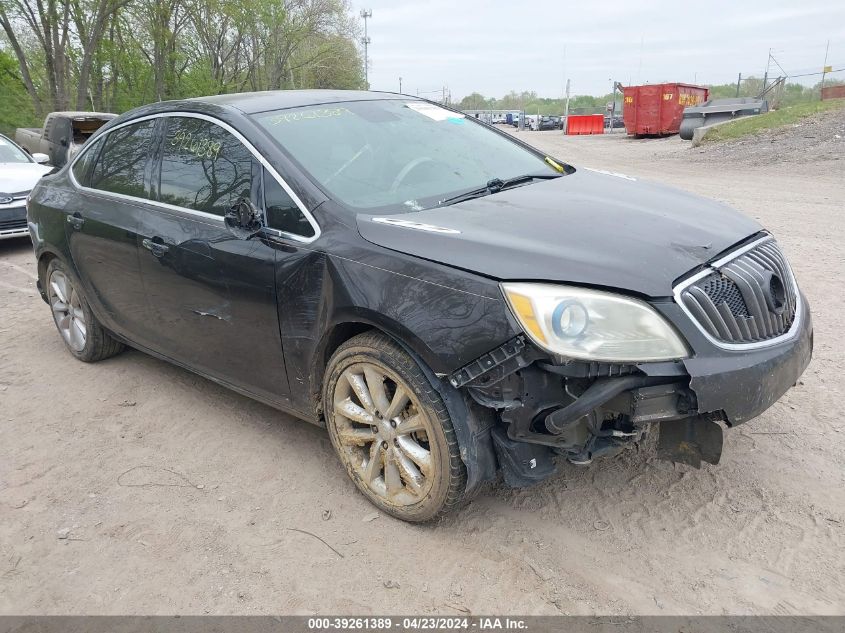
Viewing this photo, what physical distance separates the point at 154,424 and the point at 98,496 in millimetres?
750

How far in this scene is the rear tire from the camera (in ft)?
15.6

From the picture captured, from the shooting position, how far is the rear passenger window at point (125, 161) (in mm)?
4062

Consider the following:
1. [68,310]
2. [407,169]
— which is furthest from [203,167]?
[68,310]

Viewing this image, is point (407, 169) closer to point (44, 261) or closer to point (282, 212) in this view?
point (282, 212)

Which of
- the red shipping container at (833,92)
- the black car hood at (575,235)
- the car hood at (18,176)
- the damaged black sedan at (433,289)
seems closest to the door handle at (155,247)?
the damaged black sedan at (433,289)

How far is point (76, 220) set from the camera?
4453mm

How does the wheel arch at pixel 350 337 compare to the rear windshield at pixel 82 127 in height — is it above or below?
below

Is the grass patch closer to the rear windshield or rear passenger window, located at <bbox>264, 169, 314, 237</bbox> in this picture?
the rear windshield

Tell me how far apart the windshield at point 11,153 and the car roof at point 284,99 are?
318 inches

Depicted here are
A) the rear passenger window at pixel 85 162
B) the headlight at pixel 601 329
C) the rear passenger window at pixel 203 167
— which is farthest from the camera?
the rear passenger window at pixel 85 162

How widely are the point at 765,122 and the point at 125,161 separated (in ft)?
68.1

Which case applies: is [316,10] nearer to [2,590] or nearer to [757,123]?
[757,123]

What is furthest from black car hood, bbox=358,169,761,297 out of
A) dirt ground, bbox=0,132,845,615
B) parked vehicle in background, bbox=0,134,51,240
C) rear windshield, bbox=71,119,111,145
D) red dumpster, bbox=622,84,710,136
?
red dumpster, bbox=622,84,710,136
